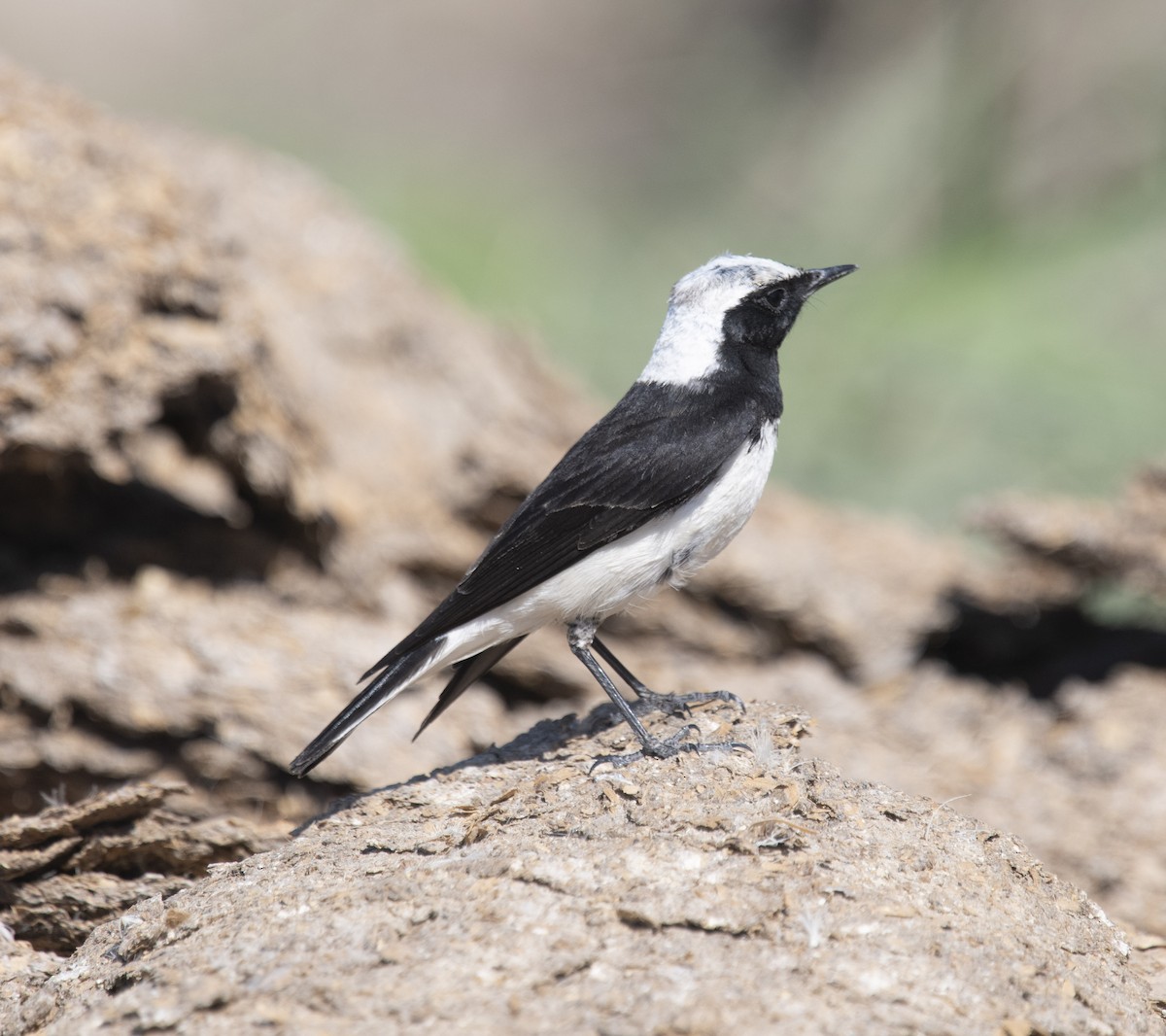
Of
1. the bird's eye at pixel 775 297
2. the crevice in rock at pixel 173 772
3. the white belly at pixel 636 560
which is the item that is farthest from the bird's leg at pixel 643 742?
the crevice in rock at pixel 173 772

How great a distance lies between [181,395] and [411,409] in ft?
6.93

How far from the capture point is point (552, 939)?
10.7ft

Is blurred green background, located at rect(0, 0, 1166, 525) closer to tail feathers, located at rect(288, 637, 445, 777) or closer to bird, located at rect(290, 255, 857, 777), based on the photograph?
bird, located at rect(290, 255, 857, 777)

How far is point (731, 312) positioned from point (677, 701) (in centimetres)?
165

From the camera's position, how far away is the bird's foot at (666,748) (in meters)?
4.23

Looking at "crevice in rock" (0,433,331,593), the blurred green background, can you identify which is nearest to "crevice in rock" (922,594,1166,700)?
the blurred green background

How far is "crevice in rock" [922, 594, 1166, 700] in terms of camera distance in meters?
7.66

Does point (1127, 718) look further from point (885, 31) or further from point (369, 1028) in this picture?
point (885, 31)

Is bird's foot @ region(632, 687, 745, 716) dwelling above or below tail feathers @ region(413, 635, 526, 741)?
below

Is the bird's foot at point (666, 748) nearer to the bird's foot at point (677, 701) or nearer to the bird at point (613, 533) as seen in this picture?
the bird at point (613, 533)

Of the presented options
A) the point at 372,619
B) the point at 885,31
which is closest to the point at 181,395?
the point at 372,619

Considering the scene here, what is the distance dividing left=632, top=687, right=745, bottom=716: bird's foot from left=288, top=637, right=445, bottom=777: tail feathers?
2.73ft

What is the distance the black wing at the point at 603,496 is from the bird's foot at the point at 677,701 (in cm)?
62

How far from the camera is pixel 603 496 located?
16.1ft
